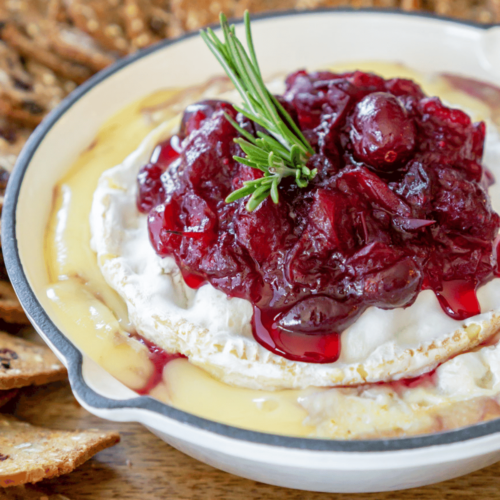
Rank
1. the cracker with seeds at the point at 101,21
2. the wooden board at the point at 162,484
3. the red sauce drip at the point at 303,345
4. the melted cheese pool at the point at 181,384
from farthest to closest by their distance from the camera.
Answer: the cracker with seeds at the point at 101,21, the wooden board at the point at 162,484, the red sauce drip at the point at 303,345, the melted cheese pool at the point at 181,384

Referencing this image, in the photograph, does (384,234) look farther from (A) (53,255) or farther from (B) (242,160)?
(A) (53,255)

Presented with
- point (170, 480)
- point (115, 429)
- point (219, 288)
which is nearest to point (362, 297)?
point (219, 288)

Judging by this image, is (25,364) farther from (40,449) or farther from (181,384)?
(181,384)

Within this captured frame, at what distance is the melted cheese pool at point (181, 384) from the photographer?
75.0 inches

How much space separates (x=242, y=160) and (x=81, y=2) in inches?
106

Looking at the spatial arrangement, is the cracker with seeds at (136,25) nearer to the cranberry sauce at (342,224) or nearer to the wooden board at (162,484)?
the cranberry sauce at (342,224)

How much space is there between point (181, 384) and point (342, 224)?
0.84 m

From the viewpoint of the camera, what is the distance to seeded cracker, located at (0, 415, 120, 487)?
1.95 metres

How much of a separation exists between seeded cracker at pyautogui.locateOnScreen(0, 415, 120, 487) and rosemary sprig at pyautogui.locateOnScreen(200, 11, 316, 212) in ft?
3.60

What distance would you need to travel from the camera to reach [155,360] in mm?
2145

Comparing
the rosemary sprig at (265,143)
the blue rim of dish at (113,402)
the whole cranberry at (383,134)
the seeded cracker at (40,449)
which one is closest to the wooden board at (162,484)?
the seeded cracker at (40,449)

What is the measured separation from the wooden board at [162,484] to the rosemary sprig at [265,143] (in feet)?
3.72

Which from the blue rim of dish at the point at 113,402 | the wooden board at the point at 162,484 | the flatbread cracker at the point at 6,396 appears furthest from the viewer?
the flatbread cracker at the point at 6,396

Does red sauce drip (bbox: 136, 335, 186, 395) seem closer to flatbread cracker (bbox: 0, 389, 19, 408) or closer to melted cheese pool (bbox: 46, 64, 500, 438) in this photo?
melted cheese pool (bbox: 46, 64, 500, 438)
